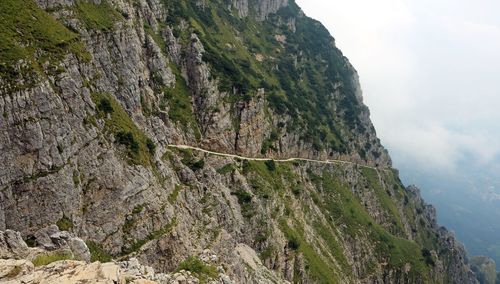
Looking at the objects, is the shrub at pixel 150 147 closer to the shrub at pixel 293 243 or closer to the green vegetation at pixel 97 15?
the green vegetation at pixel 97 15

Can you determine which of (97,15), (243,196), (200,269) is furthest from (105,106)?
(200,269)

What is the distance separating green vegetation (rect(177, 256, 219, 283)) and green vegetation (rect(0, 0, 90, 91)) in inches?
1942

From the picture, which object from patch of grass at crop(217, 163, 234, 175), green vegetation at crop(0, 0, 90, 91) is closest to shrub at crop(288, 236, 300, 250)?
patch of grass at crop(217, 163, 234, 175)

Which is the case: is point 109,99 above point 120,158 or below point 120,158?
above

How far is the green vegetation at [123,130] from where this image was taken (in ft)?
333

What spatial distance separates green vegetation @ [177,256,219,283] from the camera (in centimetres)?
5569

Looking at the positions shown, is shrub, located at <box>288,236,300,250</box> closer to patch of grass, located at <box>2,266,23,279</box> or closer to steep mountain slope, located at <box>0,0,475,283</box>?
steep mountain slope, located at <box>0,0,475,283</box>

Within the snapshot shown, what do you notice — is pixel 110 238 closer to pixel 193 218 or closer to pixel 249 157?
pixel 193 218

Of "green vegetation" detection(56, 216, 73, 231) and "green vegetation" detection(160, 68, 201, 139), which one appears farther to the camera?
"green vegetation" detection(160, 68, 201, 139)

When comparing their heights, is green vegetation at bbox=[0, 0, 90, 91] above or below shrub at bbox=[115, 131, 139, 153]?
above

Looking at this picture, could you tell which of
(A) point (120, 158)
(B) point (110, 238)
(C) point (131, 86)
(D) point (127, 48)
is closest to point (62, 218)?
(B) point (110, 238)

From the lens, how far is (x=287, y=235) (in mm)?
155625

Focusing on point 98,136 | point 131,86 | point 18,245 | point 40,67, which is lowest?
point 18,245

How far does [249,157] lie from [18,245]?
130889 millimetres
